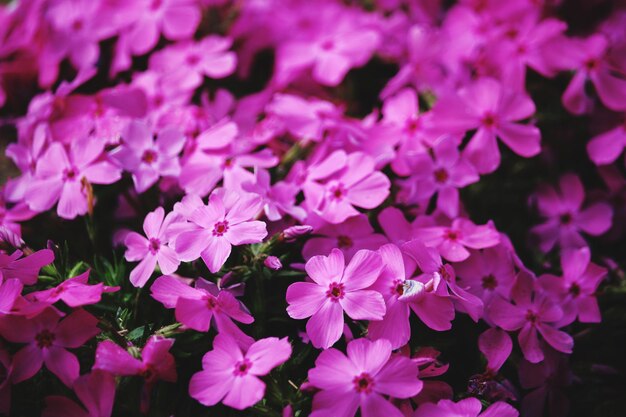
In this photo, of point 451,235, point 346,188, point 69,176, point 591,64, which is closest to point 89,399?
point 69,176

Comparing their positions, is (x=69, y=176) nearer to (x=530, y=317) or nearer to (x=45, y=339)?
(x=45, y=339)

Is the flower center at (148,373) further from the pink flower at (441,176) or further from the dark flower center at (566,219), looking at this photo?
the dark flower center at (566,219)

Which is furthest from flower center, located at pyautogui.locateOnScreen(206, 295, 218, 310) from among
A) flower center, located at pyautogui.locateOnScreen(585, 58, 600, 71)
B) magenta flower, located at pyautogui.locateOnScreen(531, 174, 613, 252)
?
flower center, located at pyautogui.locateOnScreen(585, 58, 600, 71)

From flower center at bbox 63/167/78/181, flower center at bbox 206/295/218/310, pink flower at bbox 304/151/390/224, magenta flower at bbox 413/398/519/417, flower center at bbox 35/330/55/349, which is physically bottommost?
magenta flower at bbox 413/398/519/417

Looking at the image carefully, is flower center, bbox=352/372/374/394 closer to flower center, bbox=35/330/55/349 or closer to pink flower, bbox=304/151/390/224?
pink flower, bbox=304/151/390/224

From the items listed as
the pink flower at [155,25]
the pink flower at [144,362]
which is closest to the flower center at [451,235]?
the pink flower at [144,362]
